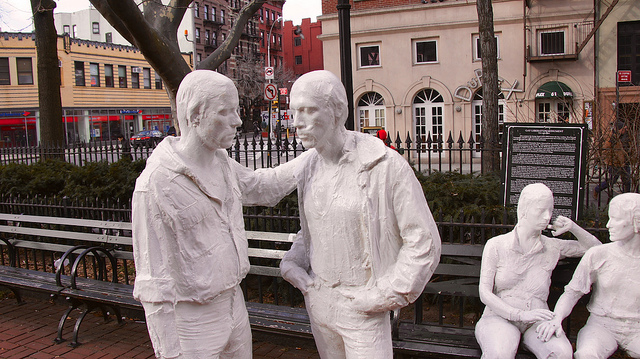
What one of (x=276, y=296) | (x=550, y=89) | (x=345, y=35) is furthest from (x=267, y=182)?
(x=550, y=89)

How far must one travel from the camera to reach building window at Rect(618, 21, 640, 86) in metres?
18.2

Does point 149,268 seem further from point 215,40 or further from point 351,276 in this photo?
point 215,40

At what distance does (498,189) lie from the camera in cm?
550

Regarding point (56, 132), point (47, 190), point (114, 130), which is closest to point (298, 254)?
point (47, 190)

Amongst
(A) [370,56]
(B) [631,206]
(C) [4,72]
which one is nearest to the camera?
(B) [631,206]

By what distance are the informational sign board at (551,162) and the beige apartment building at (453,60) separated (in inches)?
506

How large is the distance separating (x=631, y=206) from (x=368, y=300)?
1859 millimetres

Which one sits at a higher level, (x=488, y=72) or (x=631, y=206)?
(x=488, y=72)

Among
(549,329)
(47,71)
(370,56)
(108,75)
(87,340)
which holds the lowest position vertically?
(87,340)

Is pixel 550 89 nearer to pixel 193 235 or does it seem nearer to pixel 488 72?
pixel 488 72

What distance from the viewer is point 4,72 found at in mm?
31359

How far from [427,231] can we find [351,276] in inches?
15.4

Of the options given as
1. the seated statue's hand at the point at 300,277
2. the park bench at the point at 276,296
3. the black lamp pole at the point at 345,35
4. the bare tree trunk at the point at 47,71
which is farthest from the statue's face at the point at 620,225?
the bare tree trunk at the point at 47,71

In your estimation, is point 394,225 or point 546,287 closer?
point 394,225
